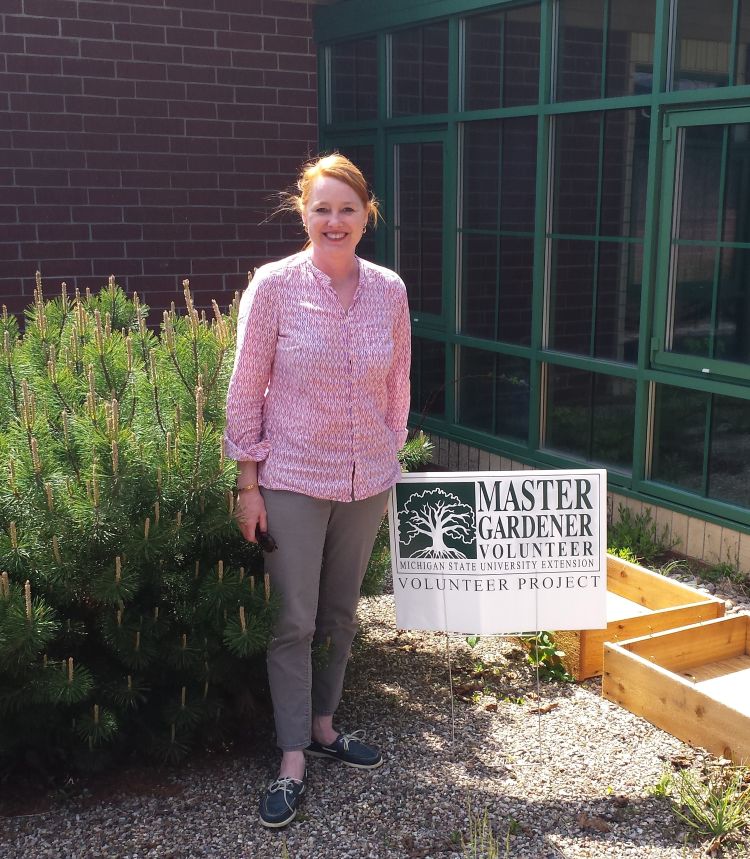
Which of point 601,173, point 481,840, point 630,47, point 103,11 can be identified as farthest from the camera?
point 103,11

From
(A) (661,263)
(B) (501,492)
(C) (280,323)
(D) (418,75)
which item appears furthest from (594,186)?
(C) (280,323)

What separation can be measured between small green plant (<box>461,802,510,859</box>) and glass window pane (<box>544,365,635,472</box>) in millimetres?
2862

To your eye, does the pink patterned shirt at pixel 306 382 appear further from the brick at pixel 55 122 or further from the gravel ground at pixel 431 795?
the brick at pixel 55 122

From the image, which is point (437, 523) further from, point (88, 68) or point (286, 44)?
point (286, 44)

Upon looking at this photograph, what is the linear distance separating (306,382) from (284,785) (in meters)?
1.21

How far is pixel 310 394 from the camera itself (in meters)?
2.96

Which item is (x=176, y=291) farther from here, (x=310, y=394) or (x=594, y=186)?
(x=310, y=394)

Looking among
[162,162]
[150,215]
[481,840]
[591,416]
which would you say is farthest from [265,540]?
[162,162]

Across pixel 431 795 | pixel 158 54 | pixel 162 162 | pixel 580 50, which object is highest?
pixel 158 54

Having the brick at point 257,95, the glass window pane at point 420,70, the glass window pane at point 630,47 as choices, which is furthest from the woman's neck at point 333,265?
the brick at point 257,95

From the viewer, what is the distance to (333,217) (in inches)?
117

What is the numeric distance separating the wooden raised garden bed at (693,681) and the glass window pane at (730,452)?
1063 mm

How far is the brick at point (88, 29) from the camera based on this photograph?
23.5 feet

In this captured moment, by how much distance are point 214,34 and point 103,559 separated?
5.69m
